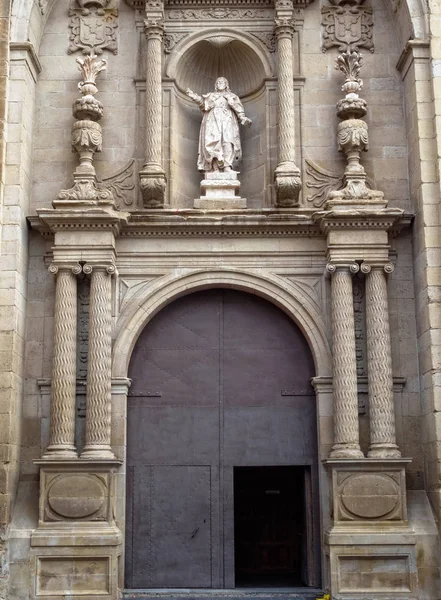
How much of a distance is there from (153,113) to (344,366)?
5113 mm

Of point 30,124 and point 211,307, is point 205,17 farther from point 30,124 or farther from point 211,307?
point 211,307

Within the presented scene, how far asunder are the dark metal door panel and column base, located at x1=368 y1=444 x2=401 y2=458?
8.51 ft

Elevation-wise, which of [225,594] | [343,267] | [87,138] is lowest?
[225,594]

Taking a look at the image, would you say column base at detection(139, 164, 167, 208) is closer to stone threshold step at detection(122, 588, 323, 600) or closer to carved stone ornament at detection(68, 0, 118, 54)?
carved stone ornament at detection(68, 0, 118, 54)

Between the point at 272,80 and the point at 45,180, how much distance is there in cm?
416

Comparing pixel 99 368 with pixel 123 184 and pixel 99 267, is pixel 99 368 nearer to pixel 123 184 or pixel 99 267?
pixel 99 267

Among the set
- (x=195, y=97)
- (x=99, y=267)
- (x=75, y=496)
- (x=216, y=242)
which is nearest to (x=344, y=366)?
(x=216, y=242)

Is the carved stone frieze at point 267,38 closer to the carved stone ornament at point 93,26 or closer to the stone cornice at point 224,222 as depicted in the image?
the carved stone ornament at point 93,26

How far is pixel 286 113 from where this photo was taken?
47.5ft

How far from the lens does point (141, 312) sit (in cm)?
1395

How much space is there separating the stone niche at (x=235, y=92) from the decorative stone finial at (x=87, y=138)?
1184mm

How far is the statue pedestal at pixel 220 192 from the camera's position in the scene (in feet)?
47.2

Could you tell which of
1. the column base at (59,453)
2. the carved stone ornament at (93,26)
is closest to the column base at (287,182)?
the carved stone ornament at (93,26)

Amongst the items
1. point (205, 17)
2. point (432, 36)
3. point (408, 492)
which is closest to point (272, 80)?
point (205, 17)
